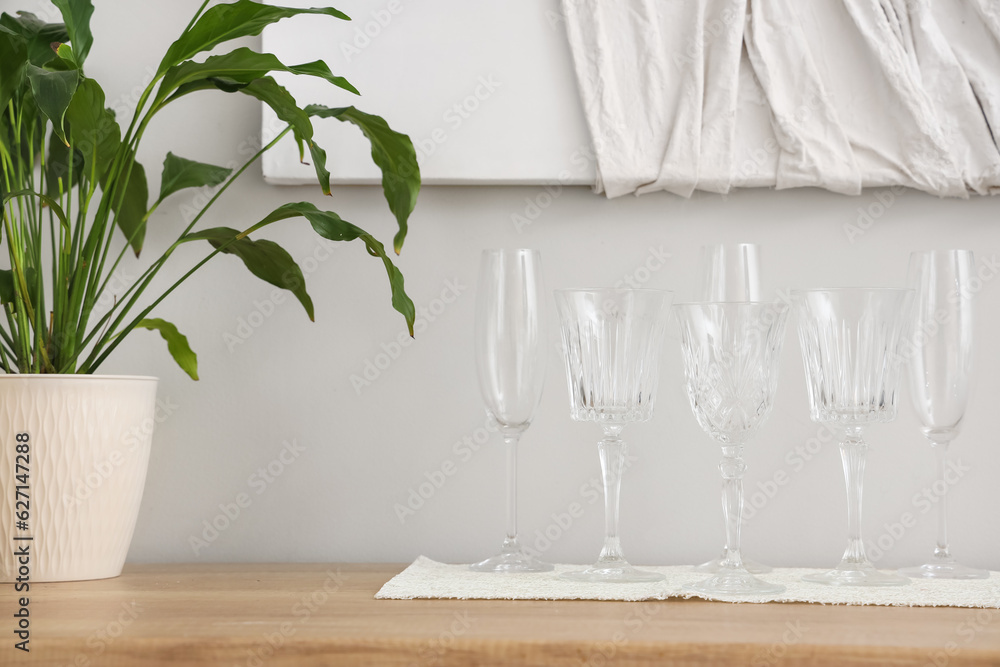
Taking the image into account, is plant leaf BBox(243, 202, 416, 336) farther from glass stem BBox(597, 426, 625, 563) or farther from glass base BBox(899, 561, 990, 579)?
glass base BBox(899, 561, 990, 579)

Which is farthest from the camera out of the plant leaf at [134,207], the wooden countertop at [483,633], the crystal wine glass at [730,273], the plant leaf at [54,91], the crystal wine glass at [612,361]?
the plant leaf at [134,207]

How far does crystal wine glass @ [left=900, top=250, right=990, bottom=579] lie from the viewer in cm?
86

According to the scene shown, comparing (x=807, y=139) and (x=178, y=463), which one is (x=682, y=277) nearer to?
(x=807, y=139)

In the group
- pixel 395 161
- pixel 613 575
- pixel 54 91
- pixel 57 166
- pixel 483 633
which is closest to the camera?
pixel 483 633

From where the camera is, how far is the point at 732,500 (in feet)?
2.56

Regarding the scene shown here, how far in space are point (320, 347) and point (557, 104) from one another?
1.39 feet

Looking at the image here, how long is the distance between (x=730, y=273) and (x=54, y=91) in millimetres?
683

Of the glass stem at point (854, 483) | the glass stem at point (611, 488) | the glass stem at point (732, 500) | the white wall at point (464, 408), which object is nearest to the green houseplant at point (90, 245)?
the white wall at point (464, 408)

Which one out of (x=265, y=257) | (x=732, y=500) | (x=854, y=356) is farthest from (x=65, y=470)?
(x=854, y=356)

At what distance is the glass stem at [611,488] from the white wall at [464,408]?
20cm

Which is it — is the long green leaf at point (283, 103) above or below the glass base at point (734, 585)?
above

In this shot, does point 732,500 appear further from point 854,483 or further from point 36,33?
point 36,33

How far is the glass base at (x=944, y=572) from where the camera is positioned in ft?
2.81

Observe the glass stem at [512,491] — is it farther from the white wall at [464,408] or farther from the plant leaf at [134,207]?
the plant leaf at [134,207]
